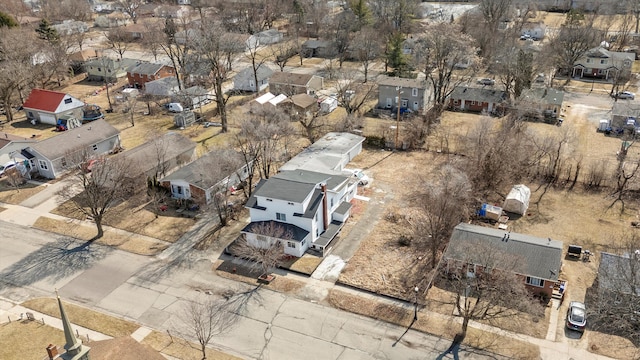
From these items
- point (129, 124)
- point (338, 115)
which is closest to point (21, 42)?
point (129, 124)

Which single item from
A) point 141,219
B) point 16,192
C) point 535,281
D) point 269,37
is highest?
point 269,37

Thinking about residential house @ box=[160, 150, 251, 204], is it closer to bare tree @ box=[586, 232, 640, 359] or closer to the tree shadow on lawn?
the tree shadow on lawn

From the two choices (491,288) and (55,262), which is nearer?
(491,288)

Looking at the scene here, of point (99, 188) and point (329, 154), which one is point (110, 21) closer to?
point (329, 154)

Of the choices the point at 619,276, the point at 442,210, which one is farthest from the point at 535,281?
the point at 442,210

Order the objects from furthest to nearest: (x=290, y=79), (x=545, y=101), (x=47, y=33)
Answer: (x=47, y=33)
(x=290, y=79)
(x=545, y=101)

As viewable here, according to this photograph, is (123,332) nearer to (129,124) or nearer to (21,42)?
(129,124)

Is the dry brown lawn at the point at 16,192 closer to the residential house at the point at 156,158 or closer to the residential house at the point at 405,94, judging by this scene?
the residential house at the point at 156,158
